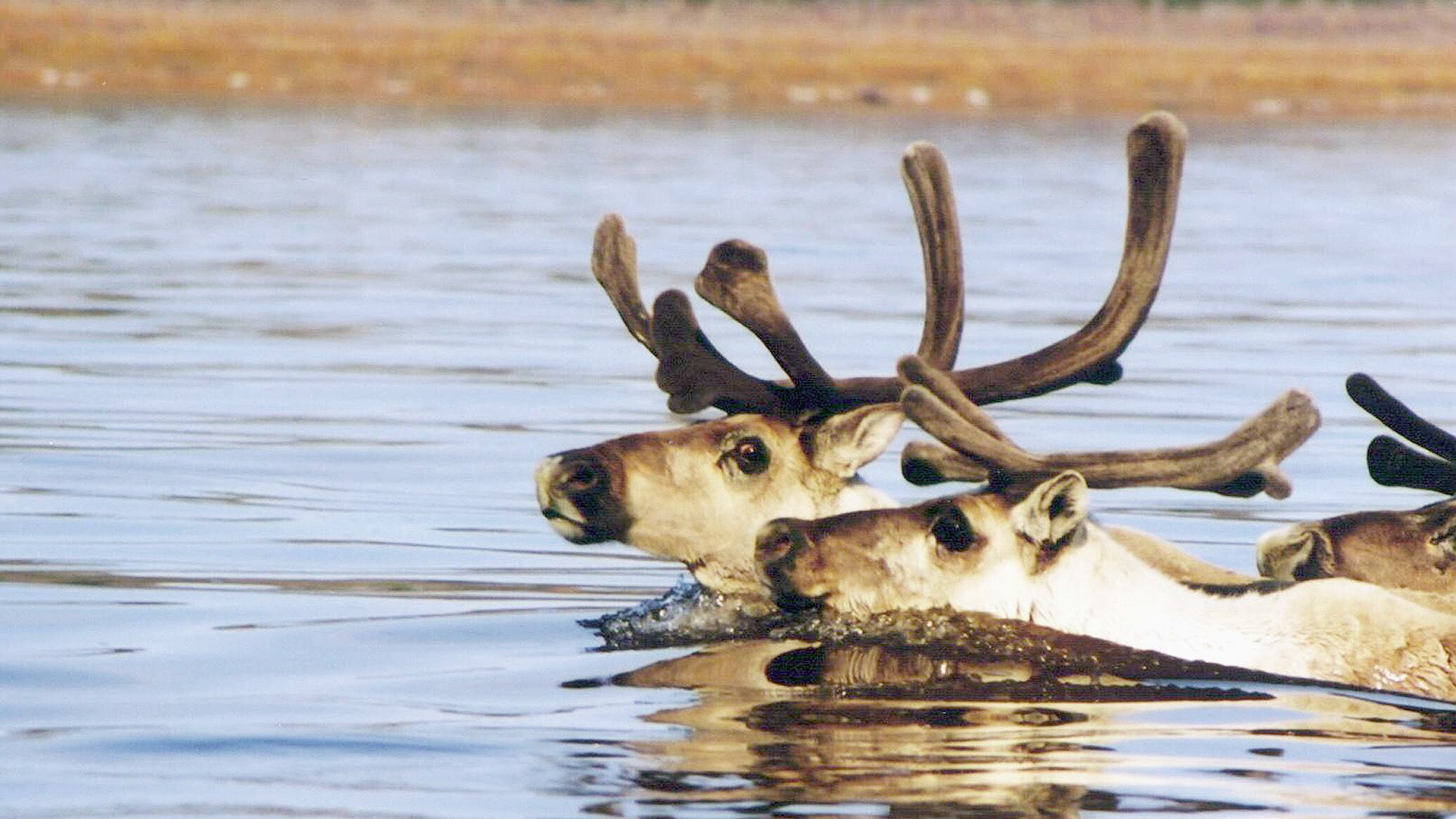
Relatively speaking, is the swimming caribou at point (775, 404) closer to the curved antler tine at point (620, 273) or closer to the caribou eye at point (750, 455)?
the caribou eye at point (750, 455)

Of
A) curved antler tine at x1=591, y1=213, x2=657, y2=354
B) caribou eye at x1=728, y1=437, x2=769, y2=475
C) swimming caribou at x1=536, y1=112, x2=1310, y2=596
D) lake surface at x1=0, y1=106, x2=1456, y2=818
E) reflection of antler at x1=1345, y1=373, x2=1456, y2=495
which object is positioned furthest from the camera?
curved antler tine at x1=591, y1=213, x2=657, y2=354

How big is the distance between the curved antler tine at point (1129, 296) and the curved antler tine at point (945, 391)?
405 millimetres

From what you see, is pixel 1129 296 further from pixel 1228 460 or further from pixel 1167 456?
pixel 1228 460

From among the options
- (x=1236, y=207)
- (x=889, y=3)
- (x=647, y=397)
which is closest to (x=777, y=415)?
(x=647, y=397)

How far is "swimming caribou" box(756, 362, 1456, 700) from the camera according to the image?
6.95m

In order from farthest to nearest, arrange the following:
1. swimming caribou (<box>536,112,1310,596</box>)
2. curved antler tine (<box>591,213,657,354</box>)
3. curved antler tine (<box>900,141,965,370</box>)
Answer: curved antler tine (<box>591,213,657,354</box>) < curved antler tine (<box>900,141,965,370</box>) < swimming caribou (<box>536,112,1310,596</box>)

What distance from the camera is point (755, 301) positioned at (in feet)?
25.8

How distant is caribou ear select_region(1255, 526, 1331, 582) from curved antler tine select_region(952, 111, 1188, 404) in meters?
0.65

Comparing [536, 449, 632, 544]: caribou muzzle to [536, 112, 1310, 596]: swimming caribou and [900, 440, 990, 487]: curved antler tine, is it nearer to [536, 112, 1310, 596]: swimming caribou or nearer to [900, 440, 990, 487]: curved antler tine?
[536, 112, 1310, 596]: swimming caribou

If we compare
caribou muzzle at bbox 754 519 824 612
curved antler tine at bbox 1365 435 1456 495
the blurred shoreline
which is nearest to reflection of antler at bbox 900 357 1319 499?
caribou muzzle at bbox 754 519 824 612

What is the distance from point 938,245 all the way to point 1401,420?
146 cm

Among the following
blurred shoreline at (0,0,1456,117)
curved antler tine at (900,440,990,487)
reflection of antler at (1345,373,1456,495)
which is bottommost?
curved antler tine at (900,440,990,487)

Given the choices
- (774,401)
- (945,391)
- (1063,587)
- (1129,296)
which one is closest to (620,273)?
(774,401)

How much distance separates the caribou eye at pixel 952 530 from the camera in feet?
23.0
